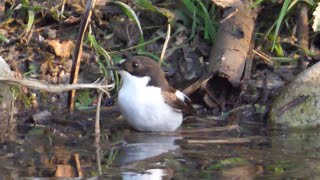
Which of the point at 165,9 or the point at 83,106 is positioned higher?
the point at 165,9

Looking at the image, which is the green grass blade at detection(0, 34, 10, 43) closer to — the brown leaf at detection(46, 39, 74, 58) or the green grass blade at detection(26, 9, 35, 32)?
the green grass blade at detection(26, 9, 35, 32)

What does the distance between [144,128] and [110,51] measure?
163cm

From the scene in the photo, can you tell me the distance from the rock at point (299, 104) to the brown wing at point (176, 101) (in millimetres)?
878

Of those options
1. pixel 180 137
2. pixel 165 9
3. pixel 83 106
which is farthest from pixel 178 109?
pixel 165 9

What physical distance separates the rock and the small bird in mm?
892

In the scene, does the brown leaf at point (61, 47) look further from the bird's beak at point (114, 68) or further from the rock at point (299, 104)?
the rock at point (299, 104)

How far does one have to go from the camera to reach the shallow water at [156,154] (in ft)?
24.4

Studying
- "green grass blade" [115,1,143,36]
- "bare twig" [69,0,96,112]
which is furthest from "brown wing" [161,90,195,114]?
"green grass blade" [115,1,143,36]

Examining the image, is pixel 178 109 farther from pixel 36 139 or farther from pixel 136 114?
pixel 36 139

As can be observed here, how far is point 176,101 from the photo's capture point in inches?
365

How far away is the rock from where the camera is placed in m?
9.45

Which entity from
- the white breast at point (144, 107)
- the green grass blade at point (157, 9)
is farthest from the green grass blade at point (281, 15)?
the white breast at point (144, 107)

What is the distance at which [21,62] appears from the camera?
10203mm

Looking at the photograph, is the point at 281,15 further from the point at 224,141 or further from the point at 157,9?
the point at 224,141
